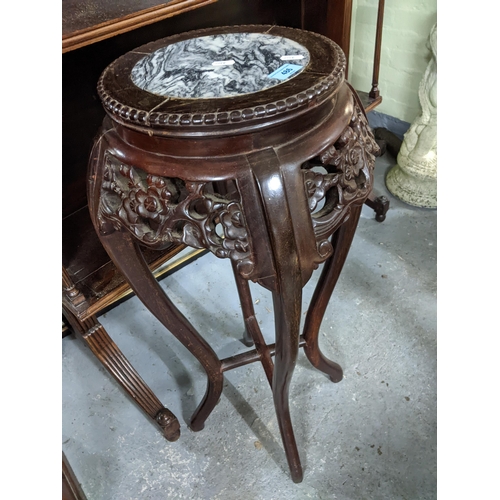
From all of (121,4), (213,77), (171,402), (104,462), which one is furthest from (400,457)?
(121,4)

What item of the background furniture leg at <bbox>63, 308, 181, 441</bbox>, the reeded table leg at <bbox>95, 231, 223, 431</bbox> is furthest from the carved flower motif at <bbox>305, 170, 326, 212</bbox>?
the background furniture leg at <bbox>63, 308, 181, 441</bbox>

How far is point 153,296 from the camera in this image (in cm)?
98

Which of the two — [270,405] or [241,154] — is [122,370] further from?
[241,154]

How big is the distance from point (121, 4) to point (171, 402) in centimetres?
106

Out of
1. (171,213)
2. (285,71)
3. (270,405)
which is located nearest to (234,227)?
(171,213)

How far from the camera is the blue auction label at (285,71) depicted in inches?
29.0

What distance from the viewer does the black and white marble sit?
2.39 ft

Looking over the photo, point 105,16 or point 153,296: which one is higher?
point 105,16

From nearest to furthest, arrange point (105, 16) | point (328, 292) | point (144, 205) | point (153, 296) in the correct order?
point (144, 205) → point (105, 16) → point (153, 296) → point (328, 292)

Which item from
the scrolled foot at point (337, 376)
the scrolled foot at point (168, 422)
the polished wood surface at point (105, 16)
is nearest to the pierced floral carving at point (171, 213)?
the polished wood surface at point (105, 16)

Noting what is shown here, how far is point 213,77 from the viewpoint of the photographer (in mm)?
760

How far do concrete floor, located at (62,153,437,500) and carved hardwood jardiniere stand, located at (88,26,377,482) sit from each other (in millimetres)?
502

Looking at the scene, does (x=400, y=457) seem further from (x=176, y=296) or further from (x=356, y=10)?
(x=356, y=10)

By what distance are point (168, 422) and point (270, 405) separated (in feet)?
0.98
